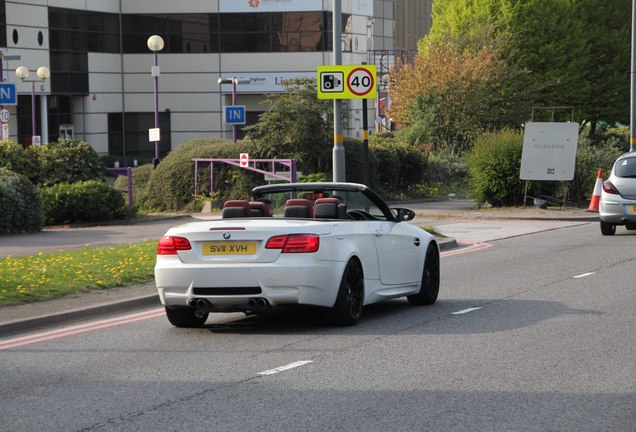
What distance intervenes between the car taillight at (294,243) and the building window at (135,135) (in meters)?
52.7

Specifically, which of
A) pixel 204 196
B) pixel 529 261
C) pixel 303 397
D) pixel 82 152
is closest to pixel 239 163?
pixel 204 196

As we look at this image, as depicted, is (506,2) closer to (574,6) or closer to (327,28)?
(574,6)

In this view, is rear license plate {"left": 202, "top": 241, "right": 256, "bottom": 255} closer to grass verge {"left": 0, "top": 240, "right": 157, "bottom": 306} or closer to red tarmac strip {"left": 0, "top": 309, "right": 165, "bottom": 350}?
red tarmac strip {"left": 0, "top": 309, "right": 165, "bottom": 350}

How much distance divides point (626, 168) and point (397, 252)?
38.2 ft

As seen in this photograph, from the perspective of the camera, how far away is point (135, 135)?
6381 centimetres

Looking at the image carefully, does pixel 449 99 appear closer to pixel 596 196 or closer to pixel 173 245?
pixel 596 196

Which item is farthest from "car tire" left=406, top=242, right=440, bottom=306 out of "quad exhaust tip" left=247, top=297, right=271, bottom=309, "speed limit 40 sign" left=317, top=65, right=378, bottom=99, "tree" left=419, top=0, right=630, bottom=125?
"tree" left=419, top=0, right=630, bottom=125

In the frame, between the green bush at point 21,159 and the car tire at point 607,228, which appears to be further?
the green bush at point 21,159

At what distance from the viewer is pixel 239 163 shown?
3291 cm

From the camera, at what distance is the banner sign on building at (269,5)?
6259cm

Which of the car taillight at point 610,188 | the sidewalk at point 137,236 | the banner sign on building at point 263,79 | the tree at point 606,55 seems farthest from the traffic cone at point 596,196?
the banner sign on building at point 263,79

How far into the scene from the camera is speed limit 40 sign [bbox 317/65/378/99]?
811 inches

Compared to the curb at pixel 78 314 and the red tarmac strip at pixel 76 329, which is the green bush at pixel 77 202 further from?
the red tarmac strip at pixel 76 329

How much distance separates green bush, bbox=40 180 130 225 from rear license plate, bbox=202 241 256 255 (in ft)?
56.5
